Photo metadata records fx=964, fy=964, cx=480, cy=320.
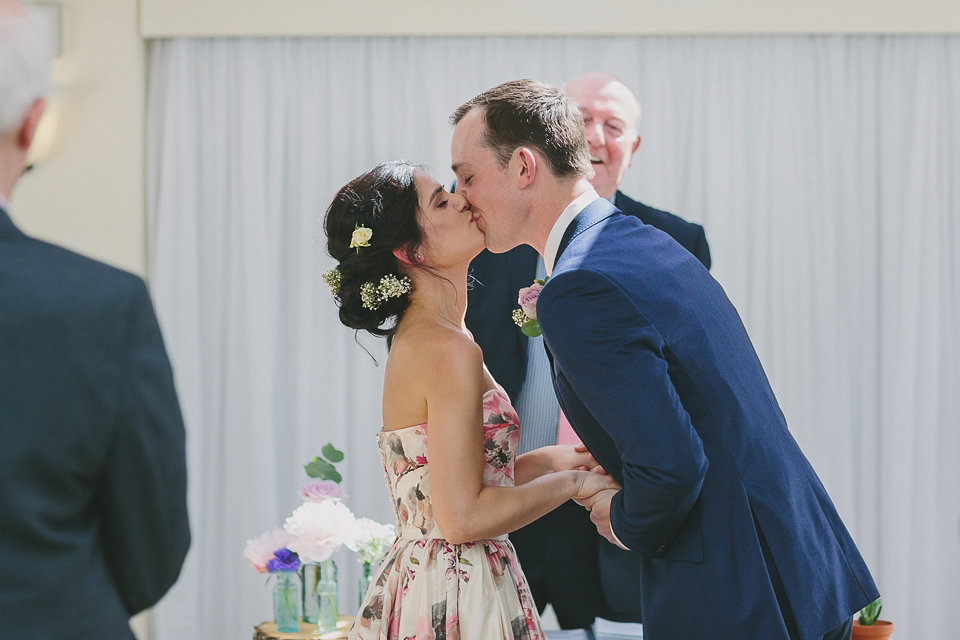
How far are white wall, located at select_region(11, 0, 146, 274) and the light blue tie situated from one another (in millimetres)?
2585

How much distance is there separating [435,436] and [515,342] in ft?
3.59

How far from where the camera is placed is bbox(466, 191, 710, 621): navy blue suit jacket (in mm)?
3121

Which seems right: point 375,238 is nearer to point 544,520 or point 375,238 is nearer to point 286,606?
point 544,520

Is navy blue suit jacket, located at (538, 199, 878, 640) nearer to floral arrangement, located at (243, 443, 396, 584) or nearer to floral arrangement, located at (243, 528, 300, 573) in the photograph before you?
floral arrangement, located at (243, 443, 396, 584)

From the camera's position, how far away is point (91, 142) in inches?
190

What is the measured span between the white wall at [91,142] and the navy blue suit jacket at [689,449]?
12.0 ft

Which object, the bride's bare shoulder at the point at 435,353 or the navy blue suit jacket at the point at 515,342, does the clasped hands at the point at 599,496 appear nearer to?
the bride's bare shoulder at the point at 435,353

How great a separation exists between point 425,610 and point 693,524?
2.16 ft

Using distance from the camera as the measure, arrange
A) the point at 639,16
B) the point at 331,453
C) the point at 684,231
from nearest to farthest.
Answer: the point at 684,231
the point at 331,453
the point at 639,16

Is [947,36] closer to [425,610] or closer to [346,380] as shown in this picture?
[346,380]

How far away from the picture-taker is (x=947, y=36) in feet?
16.0

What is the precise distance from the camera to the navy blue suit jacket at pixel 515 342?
10.2ft

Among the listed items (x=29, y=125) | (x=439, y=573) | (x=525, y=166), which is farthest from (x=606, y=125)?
(x=29, y=125)

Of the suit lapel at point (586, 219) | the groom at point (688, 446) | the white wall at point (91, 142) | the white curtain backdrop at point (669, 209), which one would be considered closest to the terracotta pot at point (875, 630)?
the white curtain backdrop at point (669, 209)
